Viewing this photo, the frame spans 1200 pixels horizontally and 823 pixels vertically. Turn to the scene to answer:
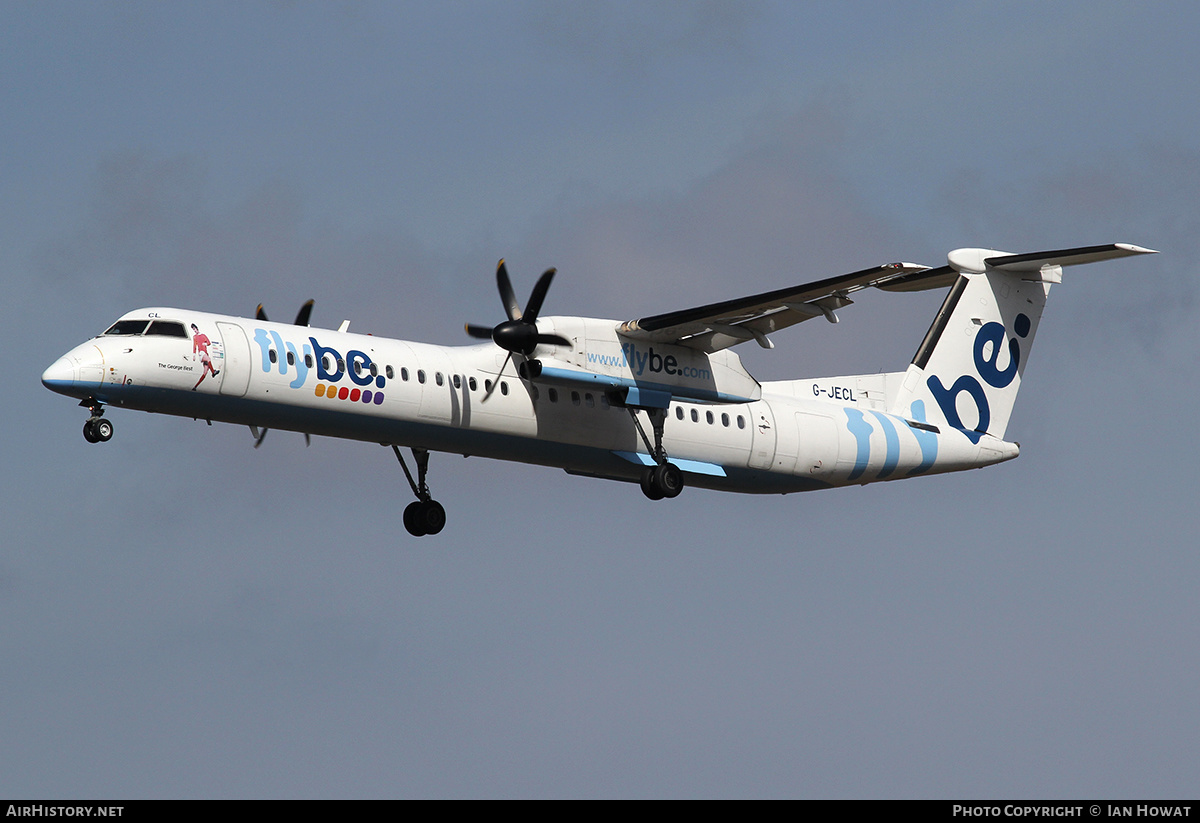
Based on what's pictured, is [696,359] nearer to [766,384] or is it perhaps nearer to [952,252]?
[766,384]

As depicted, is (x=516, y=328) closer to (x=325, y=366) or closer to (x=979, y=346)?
(x=325, y=366)

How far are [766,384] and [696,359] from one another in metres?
2.65

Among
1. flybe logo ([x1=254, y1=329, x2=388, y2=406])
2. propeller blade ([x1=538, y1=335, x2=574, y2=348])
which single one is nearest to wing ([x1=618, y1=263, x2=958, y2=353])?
propeller blade ([x1=538, y1=335, x2=574, y2=348])

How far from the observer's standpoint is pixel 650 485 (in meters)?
26.2

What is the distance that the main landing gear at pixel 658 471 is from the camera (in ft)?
85.8

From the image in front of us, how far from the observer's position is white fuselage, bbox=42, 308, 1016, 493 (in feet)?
74.0

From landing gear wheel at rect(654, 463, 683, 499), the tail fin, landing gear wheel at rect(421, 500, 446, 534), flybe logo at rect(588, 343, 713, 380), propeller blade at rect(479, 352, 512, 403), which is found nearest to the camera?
propeller blade at rect(479, 352, 512, 403)

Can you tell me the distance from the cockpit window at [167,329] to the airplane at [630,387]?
0.03m

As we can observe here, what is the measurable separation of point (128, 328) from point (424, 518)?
6.61 meters

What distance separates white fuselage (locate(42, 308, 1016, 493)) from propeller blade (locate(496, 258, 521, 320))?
0.59 m

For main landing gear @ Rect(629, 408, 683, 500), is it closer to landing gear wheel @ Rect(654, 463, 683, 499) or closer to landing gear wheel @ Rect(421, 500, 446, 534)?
landing gear wheel @ Rect(654, 463, 683, 499)

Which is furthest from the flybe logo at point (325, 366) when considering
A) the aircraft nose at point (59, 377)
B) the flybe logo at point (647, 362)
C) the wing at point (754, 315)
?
the wing at point (754, 315)

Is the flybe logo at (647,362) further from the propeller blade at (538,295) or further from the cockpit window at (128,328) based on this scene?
the cockpit window at (128,328)
